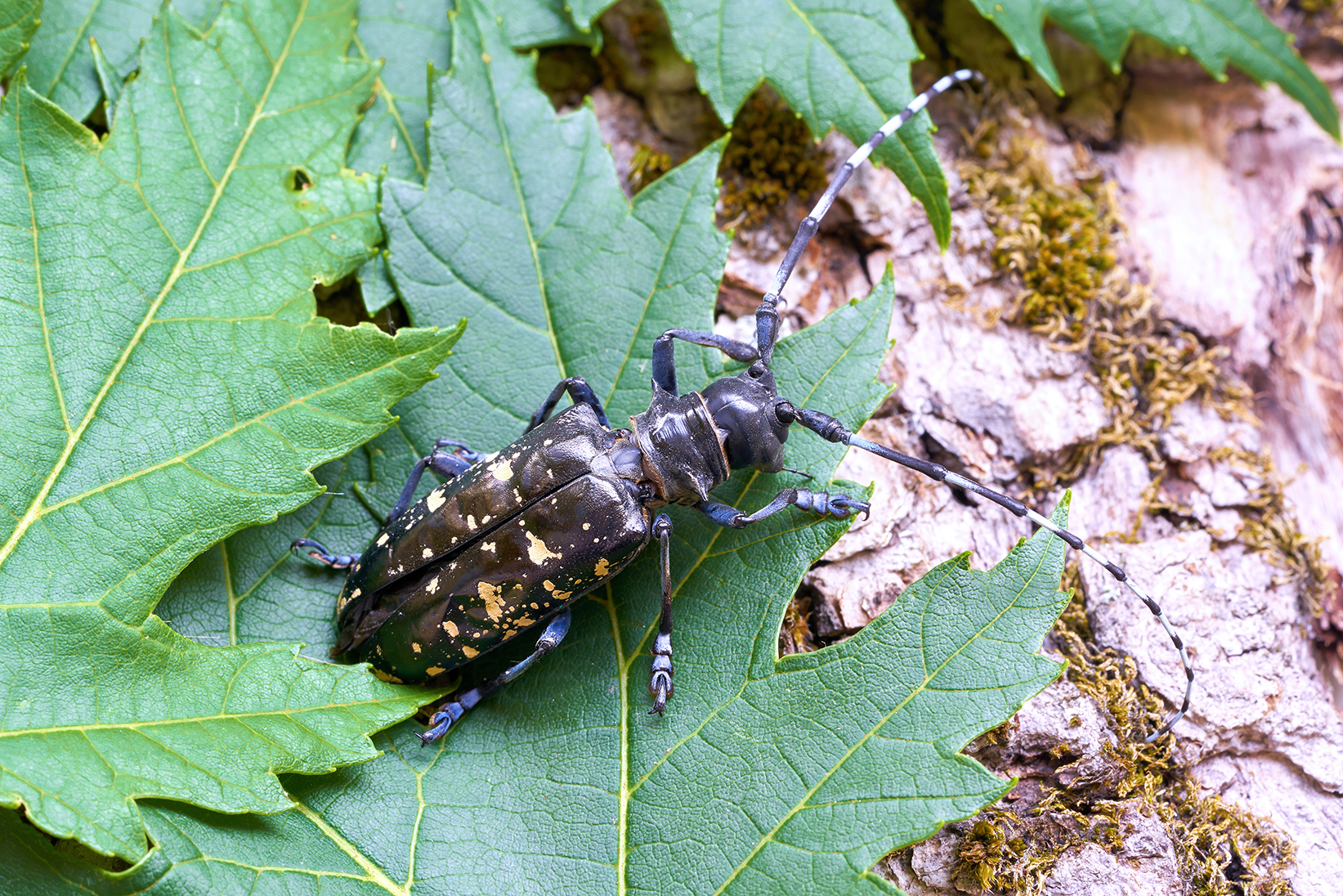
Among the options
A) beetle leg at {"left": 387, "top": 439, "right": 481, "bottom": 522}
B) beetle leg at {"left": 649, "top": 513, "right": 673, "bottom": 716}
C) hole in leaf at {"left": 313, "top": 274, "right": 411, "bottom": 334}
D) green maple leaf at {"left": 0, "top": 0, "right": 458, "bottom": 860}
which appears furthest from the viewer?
hole in leaf at {"left": 313, "top": 274, "right": 411, "bottom": 334}

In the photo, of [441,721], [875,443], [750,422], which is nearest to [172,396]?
[441,721]

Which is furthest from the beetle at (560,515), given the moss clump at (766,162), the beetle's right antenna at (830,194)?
the moss clump at (766,162)

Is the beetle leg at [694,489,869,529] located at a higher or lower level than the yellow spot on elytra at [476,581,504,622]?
higher

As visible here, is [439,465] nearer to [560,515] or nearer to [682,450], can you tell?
[560,515]

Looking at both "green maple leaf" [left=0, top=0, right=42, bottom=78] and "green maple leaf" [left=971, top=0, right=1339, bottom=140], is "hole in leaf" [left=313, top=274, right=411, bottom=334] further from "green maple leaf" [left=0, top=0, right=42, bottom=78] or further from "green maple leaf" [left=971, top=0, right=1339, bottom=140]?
"green maple leaf" [left=971, top=0, right=1339, bottom=140]

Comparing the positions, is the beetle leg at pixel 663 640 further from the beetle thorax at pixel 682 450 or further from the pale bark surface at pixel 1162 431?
the pale bark surface at pixel 1162 431

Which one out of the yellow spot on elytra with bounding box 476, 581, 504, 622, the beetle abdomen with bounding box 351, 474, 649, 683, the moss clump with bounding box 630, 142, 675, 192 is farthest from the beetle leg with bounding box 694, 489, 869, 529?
the moss clump with bounding box 630, 142, 675, 192
